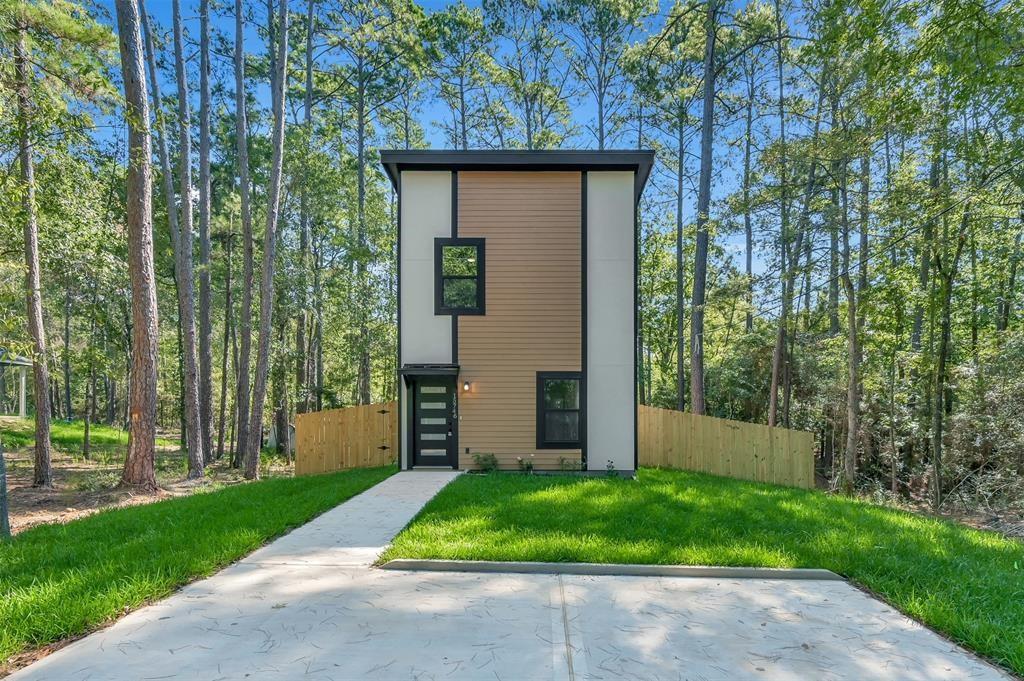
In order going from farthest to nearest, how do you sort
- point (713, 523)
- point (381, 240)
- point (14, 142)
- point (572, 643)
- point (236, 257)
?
point (381, 240) < point (236, 257) < point (14, 142) < point (713, 523) < point (572, 643)

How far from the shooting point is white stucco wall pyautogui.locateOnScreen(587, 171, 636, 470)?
895 cm

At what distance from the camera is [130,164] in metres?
7.50

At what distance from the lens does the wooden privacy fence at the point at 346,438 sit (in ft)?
34.3

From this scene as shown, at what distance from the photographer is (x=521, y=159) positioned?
8.95 meters

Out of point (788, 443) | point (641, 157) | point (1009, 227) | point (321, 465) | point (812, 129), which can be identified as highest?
point (812, 129)

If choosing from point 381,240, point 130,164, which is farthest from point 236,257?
point 130,164

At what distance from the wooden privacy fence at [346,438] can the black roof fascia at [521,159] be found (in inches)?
199

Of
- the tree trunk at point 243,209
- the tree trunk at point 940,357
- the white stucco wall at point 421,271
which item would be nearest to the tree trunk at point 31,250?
the tree trunk at point 243,209

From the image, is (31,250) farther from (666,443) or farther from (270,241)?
(666,443)

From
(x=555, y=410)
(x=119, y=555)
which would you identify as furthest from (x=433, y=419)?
(x=119, y=555)

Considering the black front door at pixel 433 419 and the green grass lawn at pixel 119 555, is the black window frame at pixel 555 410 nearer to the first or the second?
the black front door at pixel 433 419

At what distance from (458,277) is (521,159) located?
2399 millimetres

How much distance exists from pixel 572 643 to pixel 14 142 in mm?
7912

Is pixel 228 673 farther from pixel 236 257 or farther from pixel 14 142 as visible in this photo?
pixel 236 257
